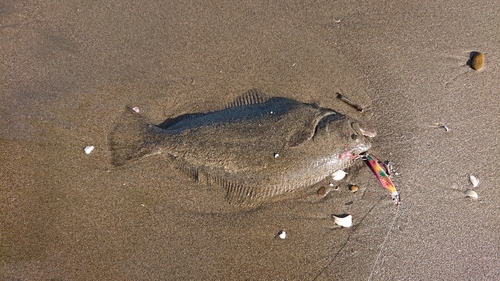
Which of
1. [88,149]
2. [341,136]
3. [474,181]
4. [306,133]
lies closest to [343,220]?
[341,136]

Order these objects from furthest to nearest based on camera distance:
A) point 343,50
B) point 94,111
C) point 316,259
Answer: point 343,50
point 94,111
point 316,259

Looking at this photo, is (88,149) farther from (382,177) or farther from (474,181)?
(474,181)

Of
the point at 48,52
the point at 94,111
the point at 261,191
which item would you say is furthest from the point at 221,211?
the point at 48,52

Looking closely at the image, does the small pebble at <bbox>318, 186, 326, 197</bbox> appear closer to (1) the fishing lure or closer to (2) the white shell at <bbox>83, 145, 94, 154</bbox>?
(1) the fishing lure

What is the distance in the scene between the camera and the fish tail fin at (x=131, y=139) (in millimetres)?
3971

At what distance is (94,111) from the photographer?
13.6ft

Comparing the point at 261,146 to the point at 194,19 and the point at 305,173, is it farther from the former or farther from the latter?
the point at 194,19

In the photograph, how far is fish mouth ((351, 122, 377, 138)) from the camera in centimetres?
415

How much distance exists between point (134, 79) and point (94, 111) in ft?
2.21

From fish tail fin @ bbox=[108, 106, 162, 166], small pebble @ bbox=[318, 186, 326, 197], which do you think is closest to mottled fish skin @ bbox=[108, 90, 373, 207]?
fish tail fin @ bbox=[108, 106, 162, 166]

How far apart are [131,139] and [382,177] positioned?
321 centimetres

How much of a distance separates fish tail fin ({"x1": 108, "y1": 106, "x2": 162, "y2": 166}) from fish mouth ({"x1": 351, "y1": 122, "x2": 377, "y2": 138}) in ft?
8.10

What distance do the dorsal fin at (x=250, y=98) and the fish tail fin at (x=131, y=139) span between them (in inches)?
42.5

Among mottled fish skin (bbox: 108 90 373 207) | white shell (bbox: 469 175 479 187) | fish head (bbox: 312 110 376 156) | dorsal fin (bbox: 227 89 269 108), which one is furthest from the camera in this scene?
dorsal fin (bbox: 227 89 269 108)
